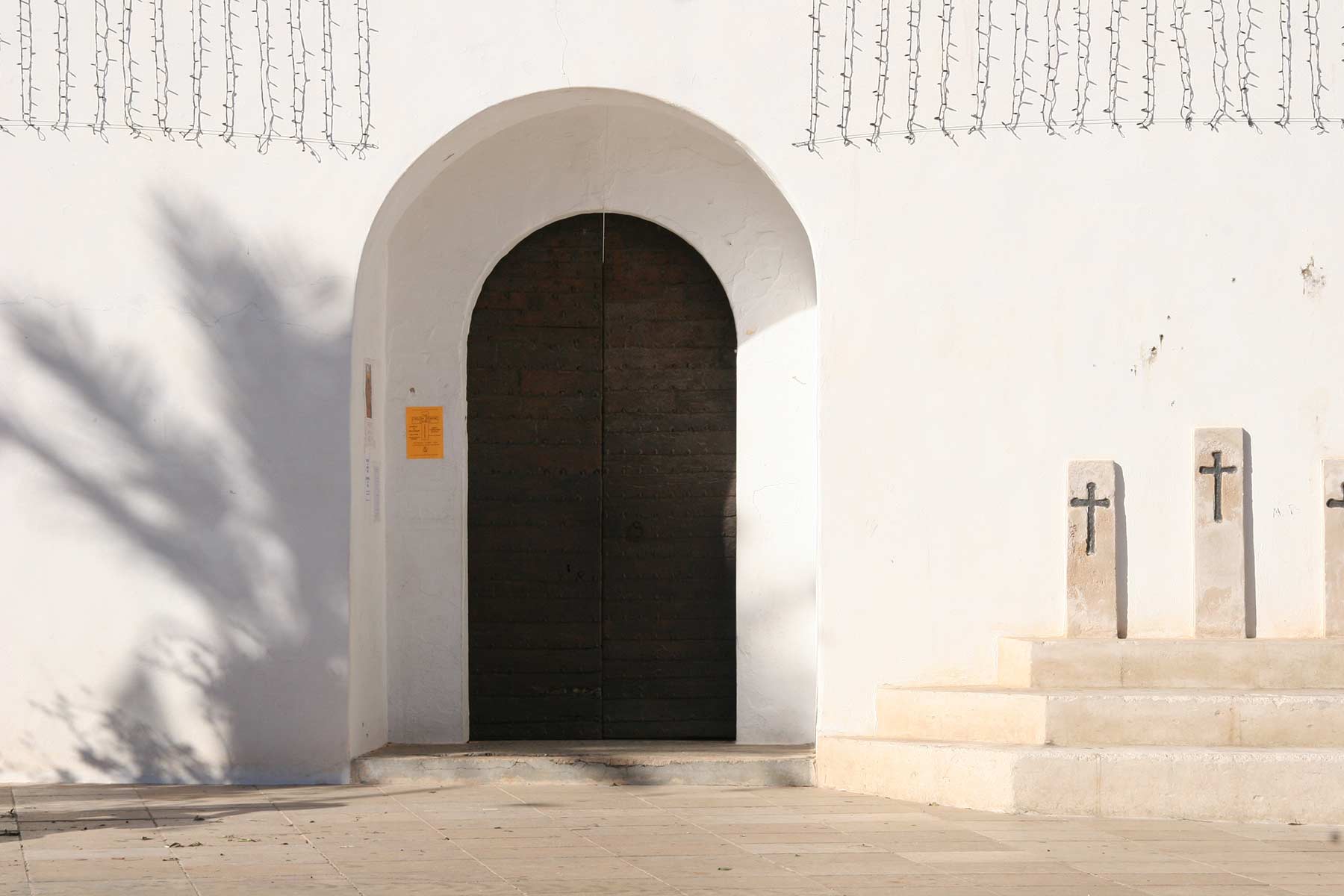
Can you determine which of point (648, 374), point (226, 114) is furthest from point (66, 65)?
point (648, 374)

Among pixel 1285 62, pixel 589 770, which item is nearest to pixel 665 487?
pixel 589 770

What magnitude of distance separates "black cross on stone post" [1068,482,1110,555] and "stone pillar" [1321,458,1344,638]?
3.53 ft

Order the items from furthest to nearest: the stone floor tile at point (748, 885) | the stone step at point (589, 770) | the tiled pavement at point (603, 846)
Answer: the stone step at point (589, 770), the tiled pavement at point (603, 846), the stone floor tile at point (748, 885)

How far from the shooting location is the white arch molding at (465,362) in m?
9.31

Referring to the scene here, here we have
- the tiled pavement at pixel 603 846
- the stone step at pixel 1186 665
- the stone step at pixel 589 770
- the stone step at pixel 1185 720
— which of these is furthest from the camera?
the stone step at pixel 589 770

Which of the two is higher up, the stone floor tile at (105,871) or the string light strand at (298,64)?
the string light strand at (298,64)

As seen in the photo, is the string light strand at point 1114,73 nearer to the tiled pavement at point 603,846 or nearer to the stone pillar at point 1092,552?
the stone pillar at point 1092,552

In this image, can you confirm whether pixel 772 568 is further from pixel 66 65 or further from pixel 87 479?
pixel 66 65

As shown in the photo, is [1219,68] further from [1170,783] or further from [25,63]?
[25,63]

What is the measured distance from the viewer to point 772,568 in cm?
935

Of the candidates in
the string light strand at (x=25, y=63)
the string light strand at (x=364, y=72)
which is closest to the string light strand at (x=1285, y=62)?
the string light strand at (x=364, y=72)

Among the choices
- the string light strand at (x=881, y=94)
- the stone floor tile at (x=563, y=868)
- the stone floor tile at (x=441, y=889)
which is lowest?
the stone floor tile at (x=563, y=868)

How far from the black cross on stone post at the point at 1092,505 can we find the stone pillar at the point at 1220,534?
0.48 m

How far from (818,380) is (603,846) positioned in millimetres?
2748
